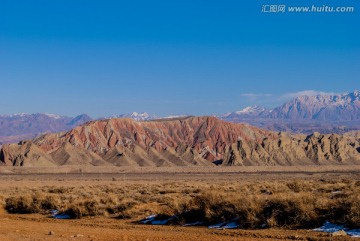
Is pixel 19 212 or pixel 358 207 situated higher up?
pixel 358 207

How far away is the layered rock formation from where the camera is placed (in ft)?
461

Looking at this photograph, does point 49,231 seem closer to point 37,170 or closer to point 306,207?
point 306,207

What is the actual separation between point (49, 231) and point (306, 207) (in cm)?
961

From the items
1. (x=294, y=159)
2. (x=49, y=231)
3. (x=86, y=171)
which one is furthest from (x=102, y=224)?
(x=294, y=159)

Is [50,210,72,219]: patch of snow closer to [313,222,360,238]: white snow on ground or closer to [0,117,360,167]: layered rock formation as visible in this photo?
[313,222,360,238]: white snow on ground

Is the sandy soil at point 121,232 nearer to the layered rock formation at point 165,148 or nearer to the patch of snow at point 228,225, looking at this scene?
the patch of snow at point 228,225

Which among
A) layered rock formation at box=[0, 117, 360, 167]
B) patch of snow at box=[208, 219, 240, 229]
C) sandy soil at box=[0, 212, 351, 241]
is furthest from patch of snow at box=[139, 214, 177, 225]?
layered rock formation at box=[0, 117, 360, 167]

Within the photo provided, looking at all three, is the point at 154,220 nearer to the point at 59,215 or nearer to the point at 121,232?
the point at 121,232

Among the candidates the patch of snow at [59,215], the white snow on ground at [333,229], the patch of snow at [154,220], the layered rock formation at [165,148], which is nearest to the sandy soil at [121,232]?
the white snow on ground at [333,229]

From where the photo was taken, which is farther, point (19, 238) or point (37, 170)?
point (37, 170)

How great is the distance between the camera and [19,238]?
17.2m

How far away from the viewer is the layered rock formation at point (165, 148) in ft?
461

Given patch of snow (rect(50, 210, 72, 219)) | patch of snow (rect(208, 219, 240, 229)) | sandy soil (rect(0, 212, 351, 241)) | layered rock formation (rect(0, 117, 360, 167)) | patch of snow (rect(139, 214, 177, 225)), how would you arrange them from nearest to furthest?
sandy soil (rect(0, 212, 351, 241)) < patch of snow (rect(208, 219, 240, 229)) < patch of snow (rect(139, 214, 177, 225)) < patch of snow (rect(50, 210, 72, 219)) < layered rock formation (rect(0, 117, 360, 167))

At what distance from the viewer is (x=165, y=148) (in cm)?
16225
